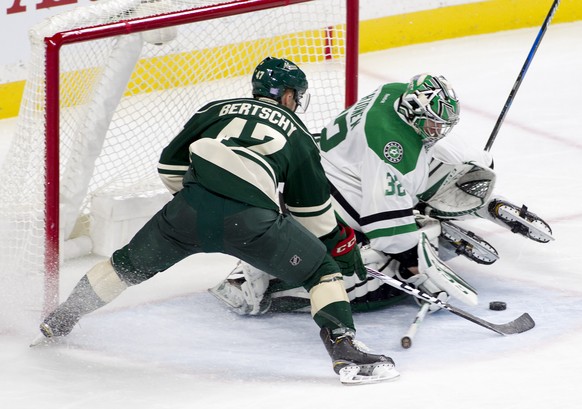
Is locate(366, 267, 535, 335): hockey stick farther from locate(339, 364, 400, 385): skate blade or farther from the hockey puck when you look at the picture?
locate(339, 364, 400, 385): skate blade

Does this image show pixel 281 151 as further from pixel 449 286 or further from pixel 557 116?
pixel 557 116

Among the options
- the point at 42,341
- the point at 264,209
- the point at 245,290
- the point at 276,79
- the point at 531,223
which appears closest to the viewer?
the point at 264,209

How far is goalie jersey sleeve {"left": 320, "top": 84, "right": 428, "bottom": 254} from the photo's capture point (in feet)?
13.8

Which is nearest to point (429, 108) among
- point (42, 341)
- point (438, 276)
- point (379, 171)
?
point (379, 171)

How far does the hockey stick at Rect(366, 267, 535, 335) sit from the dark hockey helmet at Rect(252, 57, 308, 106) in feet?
2.37

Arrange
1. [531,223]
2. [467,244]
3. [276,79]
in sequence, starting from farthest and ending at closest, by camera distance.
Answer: [531,223] → [467,244] → [276,79]

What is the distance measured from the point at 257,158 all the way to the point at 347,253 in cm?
47

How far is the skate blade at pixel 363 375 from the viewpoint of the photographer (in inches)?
146

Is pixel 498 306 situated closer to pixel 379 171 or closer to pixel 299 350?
pixel 379 171

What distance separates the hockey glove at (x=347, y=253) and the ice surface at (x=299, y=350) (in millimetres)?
279

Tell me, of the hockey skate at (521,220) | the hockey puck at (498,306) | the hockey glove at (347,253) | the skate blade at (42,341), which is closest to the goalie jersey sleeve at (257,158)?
the hockey glove at (347,253)

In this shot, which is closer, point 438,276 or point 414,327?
point 414,327

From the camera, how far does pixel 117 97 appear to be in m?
4.85

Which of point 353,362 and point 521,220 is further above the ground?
point 353,362
